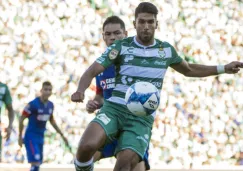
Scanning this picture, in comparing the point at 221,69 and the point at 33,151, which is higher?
the point at 221,69

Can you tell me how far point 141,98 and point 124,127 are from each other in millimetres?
376

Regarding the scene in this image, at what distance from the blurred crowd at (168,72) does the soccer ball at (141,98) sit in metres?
6.80

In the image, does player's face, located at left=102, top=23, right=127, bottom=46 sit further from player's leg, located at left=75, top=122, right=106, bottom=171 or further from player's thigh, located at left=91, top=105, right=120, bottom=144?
player's leg, located at left=75, top=122, right=106, bottom=171

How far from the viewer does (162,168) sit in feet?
40.9

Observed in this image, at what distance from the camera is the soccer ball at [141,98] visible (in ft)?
19.0

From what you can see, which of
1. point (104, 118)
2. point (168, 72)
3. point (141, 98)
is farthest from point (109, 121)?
point (168, 72)

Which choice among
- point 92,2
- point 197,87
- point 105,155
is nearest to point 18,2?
point 92,2

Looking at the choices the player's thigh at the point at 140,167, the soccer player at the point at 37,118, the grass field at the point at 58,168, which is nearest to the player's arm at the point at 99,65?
the player's thigh at the point at 140,167

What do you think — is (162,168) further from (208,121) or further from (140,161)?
(140,161)

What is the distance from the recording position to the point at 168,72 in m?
13.1

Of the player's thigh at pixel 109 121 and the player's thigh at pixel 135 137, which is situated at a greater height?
the player's thigh at pixel 109 121

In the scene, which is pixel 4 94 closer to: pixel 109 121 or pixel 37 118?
pixel 37 118

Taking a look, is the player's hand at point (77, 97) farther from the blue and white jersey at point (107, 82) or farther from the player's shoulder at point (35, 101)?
the player's shoulder at point (35, 101)

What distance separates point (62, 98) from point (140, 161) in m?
6.93
